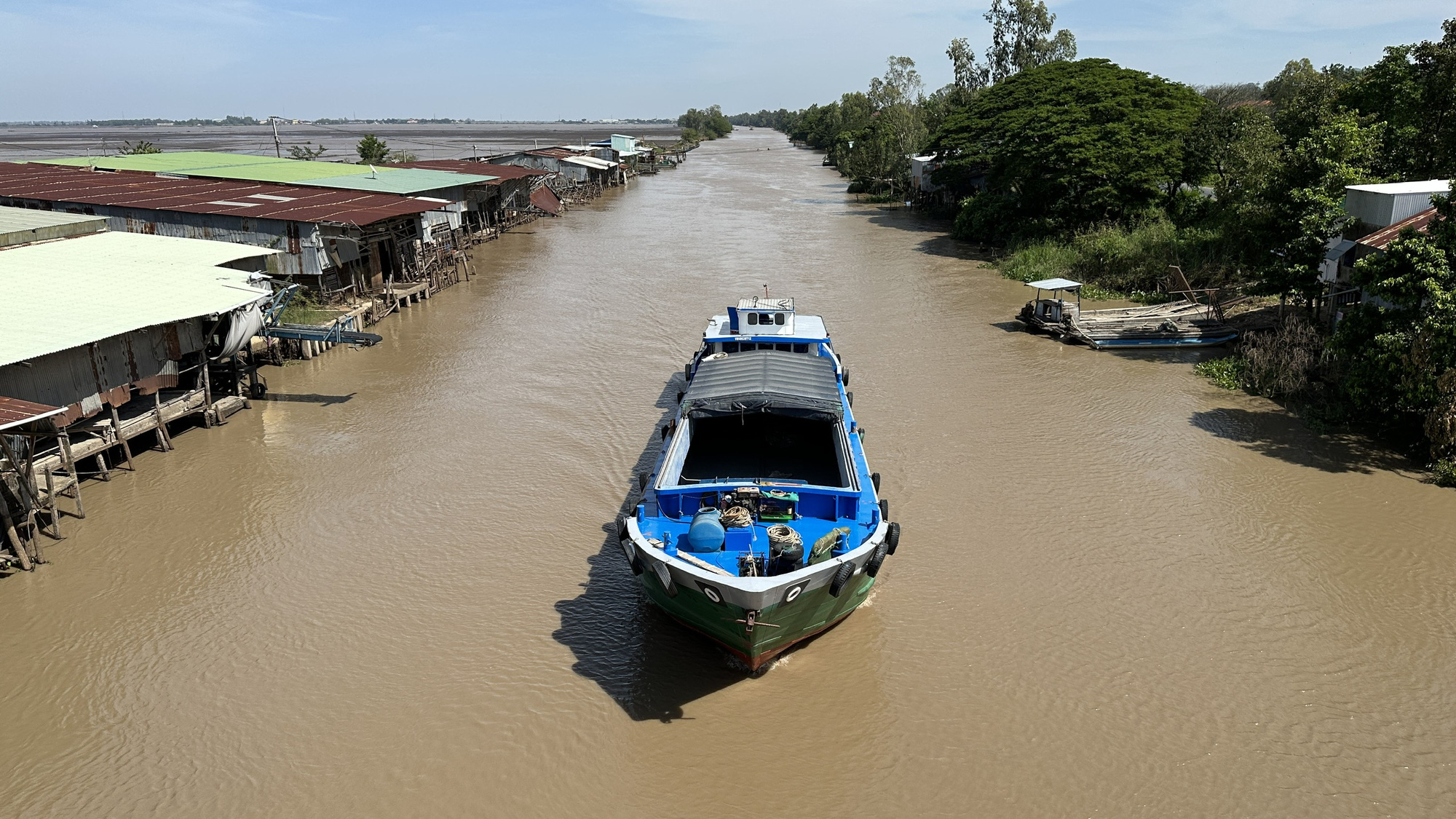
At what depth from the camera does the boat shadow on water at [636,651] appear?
390 inches

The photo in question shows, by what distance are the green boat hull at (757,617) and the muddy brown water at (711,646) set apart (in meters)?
0.56

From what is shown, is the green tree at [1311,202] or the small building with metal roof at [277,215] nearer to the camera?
the green tree at [1311,202]

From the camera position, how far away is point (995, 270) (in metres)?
33.5

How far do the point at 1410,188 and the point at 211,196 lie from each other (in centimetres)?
3352

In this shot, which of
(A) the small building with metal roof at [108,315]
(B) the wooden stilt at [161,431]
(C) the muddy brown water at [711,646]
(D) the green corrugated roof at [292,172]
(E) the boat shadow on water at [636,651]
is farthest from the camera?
(D) the green corrugated roof at [292,172]

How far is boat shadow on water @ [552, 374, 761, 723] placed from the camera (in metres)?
9.90

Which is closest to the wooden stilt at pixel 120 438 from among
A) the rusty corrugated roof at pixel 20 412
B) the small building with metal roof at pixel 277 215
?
the rusty corrugated roof at pixel 20 412

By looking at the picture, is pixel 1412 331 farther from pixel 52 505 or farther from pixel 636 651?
pixel 52 505

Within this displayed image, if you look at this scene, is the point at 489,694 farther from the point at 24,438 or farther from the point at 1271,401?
the point at 1271,401

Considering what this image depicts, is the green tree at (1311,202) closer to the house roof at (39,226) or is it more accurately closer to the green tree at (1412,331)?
the green tree at (1412,331)

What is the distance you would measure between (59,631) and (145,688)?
204 centimetres

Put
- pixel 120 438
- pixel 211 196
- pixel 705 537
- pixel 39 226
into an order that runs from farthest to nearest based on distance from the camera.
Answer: pixel 211 196, pixel 39 226, pixel 120 438, pixel 705 537

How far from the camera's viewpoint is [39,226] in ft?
68.8

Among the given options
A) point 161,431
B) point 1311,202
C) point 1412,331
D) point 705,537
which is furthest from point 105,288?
point 1311,202
